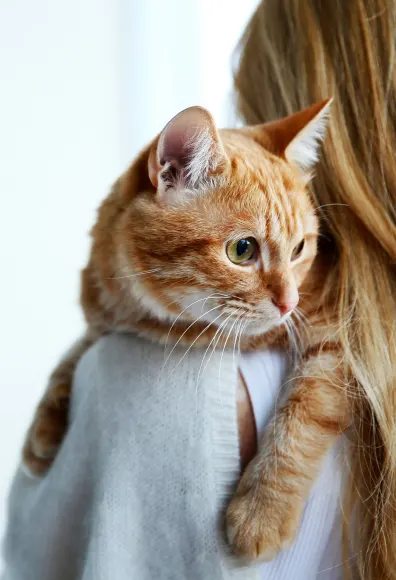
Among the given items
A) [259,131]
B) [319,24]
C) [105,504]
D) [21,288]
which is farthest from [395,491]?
[21,288]

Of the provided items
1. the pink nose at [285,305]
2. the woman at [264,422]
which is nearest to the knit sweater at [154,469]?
the woman at [264,422]

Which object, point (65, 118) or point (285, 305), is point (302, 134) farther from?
point (65, 118)

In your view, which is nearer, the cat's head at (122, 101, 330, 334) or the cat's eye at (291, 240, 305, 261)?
the cat's head at (122, 101, 330, 334)

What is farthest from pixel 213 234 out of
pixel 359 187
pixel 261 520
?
pixel 261 520

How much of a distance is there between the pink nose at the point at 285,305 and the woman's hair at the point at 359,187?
8 cm

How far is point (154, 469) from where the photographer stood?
855 millimetres

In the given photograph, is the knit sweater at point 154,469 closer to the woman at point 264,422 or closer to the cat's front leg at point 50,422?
the woman at point 264,422

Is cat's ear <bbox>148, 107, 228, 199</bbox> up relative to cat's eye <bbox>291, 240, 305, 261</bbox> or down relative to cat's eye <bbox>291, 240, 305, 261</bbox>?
up

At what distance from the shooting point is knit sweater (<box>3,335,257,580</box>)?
2.74 feet

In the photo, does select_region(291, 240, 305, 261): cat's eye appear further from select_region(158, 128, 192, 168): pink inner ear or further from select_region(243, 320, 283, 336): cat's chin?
select_region(158, 128, 192, 168): pink inner ear

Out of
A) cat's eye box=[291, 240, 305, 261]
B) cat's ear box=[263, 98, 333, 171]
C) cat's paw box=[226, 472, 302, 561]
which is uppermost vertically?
cat's ear box=[263, 98, 333, 171]

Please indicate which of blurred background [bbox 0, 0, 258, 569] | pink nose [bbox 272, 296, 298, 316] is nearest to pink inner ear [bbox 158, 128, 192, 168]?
pink nose [bbox 272, 296, 298, 316]

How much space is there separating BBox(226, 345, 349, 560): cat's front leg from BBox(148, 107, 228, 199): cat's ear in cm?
33

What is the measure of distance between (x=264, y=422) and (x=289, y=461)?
0.07 m
